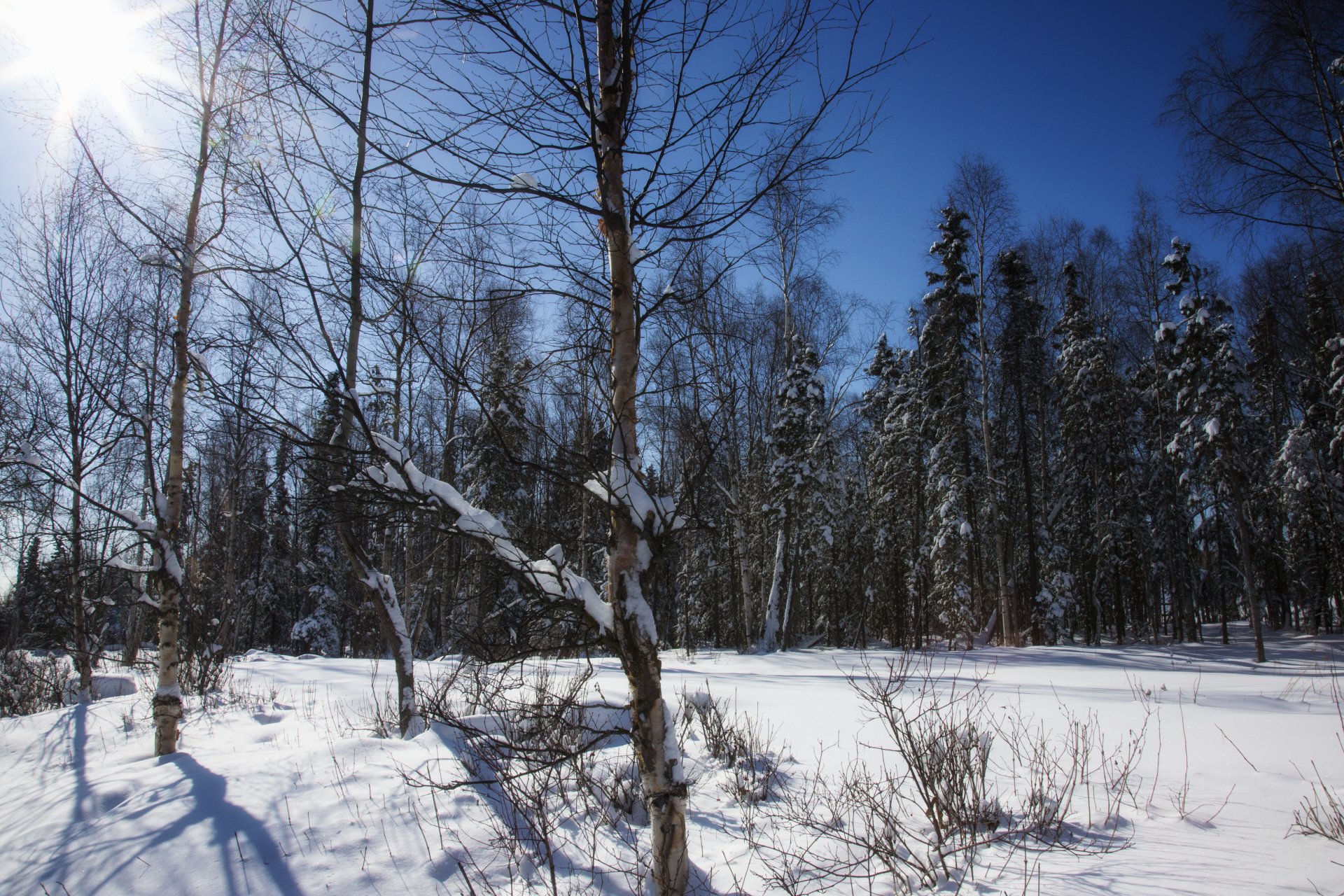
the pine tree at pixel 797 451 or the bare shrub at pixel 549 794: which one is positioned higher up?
the pine tree at pixel 797 451

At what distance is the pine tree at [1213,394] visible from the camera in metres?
14.1

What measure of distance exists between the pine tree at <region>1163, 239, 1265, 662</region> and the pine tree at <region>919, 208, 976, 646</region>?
472 centimetres

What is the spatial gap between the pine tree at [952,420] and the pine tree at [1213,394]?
472cm

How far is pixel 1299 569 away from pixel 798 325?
18.6m

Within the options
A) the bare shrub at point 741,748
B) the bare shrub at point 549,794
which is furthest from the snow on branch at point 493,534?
the bare shrub at point 741,748

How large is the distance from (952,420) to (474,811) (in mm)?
16396

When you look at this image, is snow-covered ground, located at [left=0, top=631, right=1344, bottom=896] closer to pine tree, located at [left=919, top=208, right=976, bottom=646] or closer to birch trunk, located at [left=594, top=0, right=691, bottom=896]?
birch trunk, located at [left=594, top=0, right=691, bottom=896]

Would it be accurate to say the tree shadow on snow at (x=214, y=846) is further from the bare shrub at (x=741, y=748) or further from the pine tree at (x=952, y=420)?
the pine tree at (x=952, y=420)

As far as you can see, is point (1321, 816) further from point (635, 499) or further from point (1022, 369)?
point (1022, 369)

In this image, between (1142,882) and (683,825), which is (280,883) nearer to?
(683,825)

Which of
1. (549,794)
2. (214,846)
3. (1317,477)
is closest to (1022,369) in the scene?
(1317,477)

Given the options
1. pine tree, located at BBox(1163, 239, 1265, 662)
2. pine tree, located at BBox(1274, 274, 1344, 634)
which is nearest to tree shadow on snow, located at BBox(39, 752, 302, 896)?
pine tree, located at BBox(1163, 239, 1265, 662)

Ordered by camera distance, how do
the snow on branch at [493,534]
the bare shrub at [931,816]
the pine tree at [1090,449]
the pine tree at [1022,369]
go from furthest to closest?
1. the pine tree at [1090,449]
2. the pine tree at [1022,369]
3. the bare shrub at [931,816]
4. the snow on branch at [493,534]

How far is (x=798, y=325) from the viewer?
62.6ft
